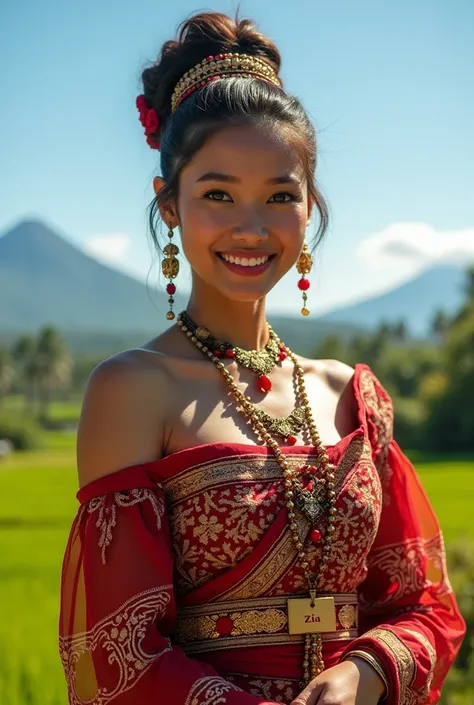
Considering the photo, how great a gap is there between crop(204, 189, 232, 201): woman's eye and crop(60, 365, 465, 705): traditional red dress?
Answer: 0.52m

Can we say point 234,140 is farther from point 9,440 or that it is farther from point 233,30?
point 9,440

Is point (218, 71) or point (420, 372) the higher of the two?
point (420, 372)

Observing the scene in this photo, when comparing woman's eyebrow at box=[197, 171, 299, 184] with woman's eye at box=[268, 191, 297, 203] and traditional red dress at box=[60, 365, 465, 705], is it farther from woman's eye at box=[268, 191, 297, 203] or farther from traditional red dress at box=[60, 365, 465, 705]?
traditional red dress at box=[60, 365, 465, 705]

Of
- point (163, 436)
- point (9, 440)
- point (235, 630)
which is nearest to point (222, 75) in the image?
point (163, 436)

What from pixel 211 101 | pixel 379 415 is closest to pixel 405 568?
pixel 379 415

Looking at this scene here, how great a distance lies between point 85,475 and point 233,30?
3.59ft

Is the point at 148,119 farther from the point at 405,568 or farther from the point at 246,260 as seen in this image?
the point at 405,568

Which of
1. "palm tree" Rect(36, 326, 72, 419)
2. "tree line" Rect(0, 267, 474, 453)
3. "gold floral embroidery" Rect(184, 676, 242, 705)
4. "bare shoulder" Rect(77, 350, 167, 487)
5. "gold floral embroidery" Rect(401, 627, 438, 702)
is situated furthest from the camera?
"palm tree" Rect(36, 326, 72, 419)

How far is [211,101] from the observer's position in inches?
77.2

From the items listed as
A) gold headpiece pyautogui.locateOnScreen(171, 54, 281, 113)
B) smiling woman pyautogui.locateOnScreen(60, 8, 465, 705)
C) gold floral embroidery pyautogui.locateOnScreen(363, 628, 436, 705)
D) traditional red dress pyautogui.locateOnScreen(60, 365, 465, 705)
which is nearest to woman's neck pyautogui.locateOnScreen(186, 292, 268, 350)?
smiling woman pyautogui.locateOnScreen(60, 8, 465, 705)

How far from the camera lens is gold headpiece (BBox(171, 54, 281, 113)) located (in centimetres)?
205

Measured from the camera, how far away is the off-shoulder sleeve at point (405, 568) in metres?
2.10

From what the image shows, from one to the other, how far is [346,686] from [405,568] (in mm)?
476

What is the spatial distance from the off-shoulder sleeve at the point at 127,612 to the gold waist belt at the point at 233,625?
0.23 feet
